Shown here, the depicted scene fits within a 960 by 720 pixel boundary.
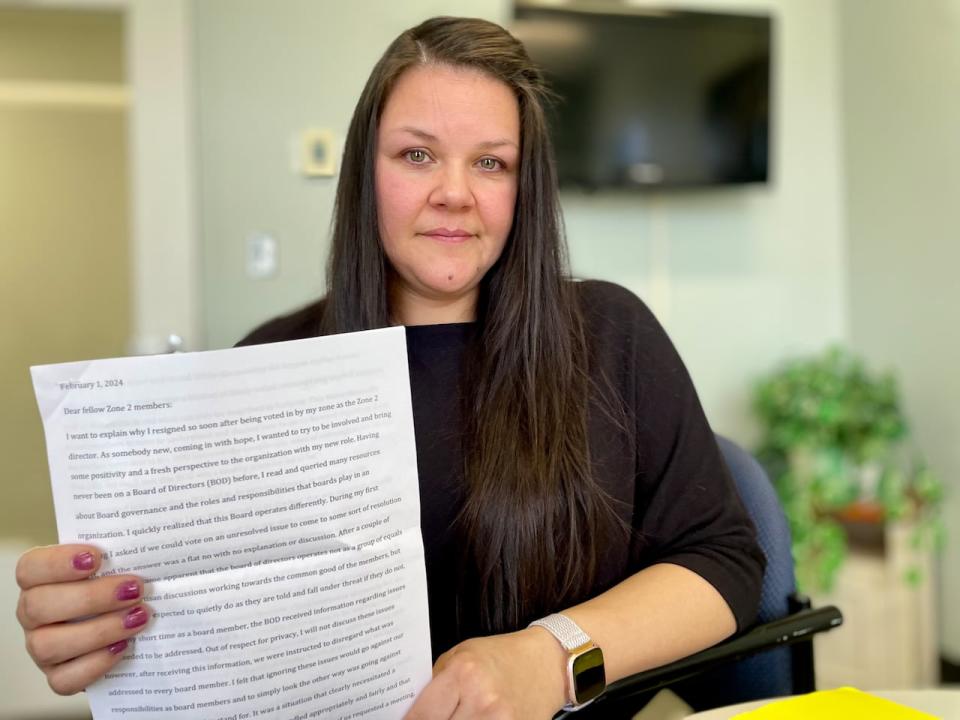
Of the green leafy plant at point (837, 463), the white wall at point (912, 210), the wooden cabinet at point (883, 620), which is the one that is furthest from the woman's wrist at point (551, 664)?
the white wall at point (912, 210)

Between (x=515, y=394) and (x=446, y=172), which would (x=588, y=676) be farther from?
(x=446, y=172)

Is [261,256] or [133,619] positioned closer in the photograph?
[133,619]

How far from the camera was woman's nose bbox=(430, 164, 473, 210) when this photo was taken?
809 mm

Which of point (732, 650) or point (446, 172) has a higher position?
point (446, 172)

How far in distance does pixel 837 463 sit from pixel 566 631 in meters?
1.88

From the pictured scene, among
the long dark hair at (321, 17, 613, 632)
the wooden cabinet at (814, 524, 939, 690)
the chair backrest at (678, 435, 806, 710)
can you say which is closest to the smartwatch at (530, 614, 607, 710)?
the long dark hair at (321, 17, 613, 632)

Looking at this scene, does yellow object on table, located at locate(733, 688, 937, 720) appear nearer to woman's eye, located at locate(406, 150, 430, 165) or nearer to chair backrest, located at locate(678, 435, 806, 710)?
chair backrest, located at locate(678, 435, 806, 710)

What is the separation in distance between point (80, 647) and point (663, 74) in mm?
2301

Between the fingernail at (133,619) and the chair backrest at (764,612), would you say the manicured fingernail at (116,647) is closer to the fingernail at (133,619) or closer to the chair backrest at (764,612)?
the fingernail at (133,619)

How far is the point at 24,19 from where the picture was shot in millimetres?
2107

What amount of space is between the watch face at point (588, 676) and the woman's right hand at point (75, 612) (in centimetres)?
37

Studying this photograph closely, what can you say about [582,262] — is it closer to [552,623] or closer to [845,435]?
[845,435]

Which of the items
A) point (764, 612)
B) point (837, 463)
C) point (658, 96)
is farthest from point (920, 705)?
point (658, 96)

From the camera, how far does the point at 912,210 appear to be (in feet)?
7.86
